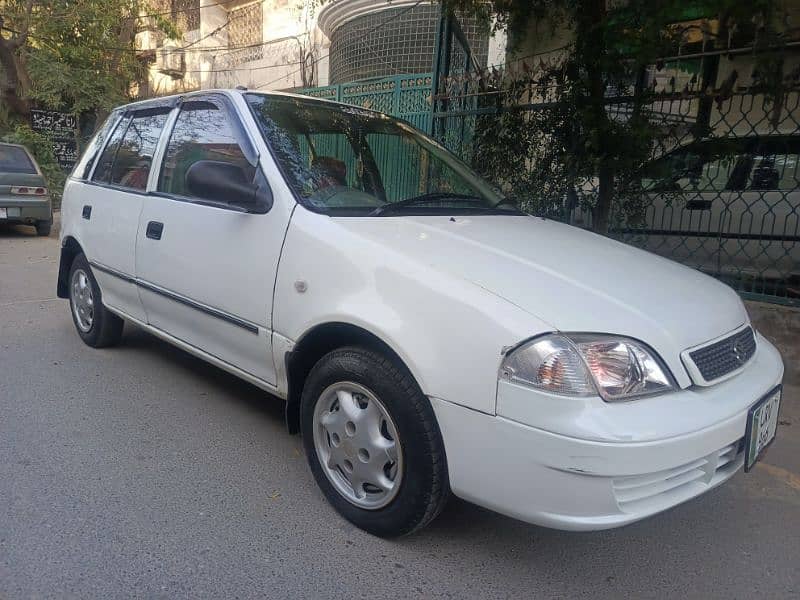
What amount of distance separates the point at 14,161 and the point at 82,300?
748 cm

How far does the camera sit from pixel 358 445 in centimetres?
256

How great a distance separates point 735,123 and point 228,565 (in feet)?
14.9

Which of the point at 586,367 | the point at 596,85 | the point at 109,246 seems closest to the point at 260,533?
the point at 586,367

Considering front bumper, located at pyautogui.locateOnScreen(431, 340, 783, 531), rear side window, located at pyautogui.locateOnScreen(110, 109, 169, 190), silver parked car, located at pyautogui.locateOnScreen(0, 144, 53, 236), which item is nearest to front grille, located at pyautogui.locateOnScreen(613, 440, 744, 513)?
front bumper, located at pyautogui.locateOnScreen(431, 340, 783, 531)

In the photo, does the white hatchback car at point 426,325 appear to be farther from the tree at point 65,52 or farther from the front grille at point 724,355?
the tree at point 65,52

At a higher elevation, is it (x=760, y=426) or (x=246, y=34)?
(x=246, y=34)

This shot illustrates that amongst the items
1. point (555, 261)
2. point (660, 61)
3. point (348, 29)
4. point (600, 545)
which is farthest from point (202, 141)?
point (348, 29)

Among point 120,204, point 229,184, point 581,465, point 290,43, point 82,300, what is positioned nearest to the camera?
point 581,465

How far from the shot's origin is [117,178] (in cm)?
427

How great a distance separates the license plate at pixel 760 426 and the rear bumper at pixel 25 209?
1111 cm

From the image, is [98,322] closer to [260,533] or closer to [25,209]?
[260,533]

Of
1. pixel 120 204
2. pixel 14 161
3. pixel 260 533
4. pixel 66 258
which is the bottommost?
pixel 260 533

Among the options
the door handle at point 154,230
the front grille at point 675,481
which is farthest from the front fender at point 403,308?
the door handle at point 154,230

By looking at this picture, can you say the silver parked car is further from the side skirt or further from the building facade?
the side skirt
